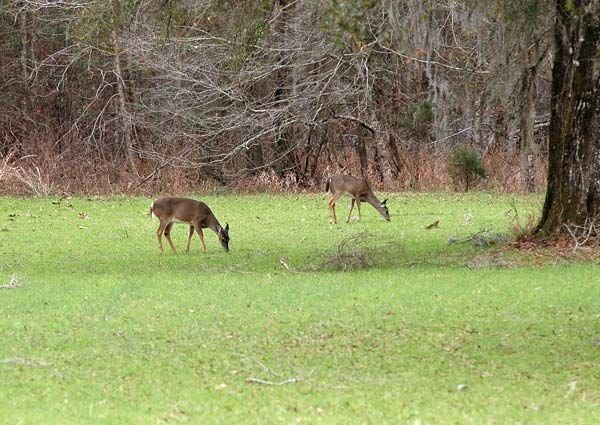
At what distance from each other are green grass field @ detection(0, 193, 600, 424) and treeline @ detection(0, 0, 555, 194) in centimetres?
941

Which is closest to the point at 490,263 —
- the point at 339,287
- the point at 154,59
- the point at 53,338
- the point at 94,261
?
the point at 339,287

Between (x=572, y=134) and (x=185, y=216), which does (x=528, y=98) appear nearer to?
(x=572, y=134)

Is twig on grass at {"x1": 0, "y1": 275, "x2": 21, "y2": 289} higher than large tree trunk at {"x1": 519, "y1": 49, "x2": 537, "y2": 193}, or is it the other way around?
large tree trunk at {"x1": 519, "y1": 49, "x2": 537, "y2": 193}

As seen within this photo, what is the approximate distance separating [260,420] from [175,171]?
2447 centimetres

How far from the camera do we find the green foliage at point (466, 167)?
95.2ft

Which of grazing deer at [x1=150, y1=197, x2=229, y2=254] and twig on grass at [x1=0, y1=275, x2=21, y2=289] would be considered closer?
twig on grass at [x1=0, y1=275, x2=21, y2=289]

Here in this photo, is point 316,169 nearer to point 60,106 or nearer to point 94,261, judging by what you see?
point 60,106

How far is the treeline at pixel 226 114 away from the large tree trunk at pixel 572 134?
8.62 meters

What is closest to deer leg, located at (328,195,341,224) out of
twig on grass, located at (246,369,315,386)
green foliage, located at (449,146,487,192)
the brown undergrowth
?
green foliage, located at (449,146,487,192)

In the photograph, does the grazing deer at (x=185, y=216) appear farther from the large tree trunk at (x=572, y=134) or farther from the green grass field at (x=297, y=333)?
the large tree trunk at (x=572, y=134)

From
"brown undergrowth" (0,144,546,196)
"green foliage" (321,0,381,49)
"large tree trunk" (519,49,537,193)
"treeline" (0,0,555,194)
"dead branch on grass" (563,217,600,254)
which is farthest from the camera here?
"brown undergrowth" (0,144,546,196)

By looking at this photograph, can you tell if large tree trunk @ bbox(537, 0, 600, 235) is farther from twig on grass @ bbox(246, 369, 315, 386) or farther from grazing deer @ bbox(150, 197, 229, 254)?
twig on grass @ bbox(246, 369, 315, 386)

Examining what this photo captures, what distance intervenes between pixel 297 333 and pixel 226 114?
2157cm

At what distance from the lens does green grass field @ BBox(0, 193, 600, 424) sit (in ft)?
25.7
